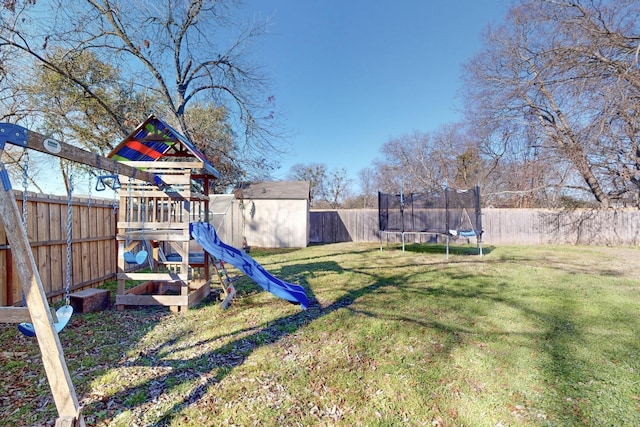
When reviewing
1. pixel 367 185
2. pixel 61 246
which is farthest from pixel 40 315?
pixel 367 185

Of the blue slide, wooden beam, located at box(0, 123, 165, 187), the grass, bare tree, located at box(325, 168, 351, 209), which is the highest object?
bare tree, located at box(325, 168, 351, 209)

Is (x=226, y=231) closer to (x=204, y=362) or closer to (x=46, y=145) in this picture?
(x=204, y=362)

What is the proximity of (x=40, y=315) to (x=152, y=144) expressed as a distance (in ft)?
12.7

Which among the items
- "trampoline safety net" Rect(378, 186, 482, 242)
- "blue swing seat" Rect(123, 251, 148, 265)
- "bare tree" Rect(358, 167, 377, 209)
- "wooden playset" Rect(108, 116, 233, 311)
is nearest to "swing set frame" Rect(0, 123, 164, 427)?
"blue swing seat" Rect(123, 251, 148, 265)

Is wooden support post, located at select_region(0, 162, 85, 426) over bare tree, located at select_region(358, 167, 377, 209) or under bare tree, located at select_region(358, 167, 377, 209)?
under

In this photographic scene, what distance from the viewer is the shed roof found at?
43.5ft

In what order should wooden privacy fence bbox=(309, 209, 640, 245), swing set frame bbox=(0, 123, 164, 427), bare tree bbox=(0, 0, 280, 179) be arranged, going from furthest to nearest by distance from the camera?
1. wooden privacy fence bbox=(309, 209, 640, 245)
2. bare tree bbox=(0, 0, 280, 179)
3. swing set frame bbox=(0, 123, 164, 427)

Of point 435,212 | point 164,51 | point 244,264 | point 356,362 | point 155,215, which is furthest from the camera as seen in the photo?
point 435,212

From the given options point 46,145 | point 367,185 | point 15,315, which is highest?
point 367,185

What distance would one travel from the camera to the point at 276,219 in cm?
1338

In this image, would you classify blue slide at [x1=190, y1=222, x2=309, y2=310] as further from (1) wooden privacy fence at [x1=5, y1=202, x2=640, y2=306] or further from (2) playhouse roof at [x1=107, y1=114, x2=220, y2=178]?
(1) wooden privacy fence at [x1=5, y1=202, x2=640, y2=306]

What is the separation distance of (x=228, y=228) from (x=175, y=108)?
16.0 feet

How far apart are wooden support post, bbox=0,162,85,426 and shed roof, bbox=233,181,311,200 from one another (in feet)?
36.0

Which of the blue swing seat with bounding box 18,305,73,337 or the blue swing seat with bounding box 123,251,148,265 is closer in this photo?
the blue swing seat with bounding box 18,305,73,337
